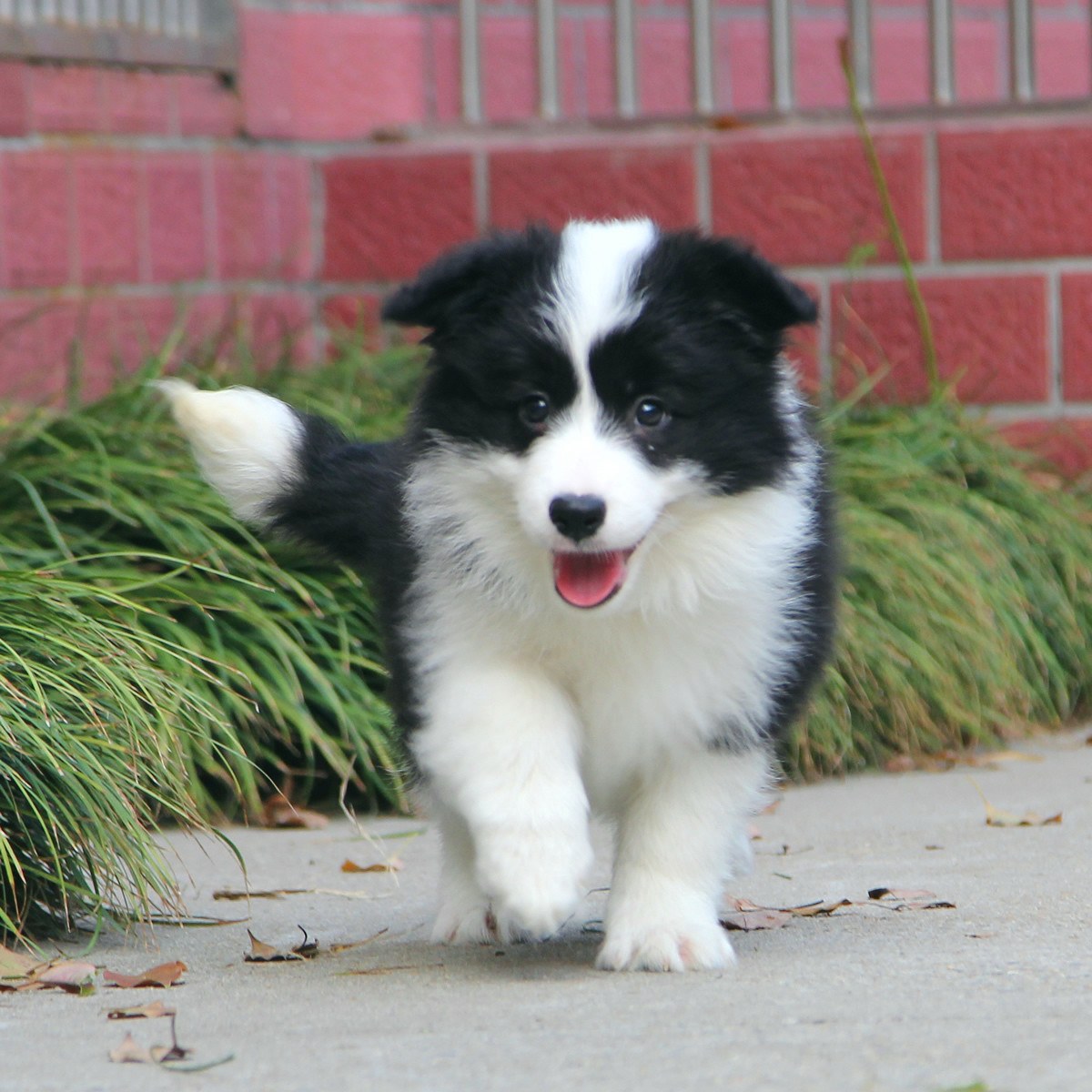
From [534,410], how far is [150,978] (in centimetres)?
103

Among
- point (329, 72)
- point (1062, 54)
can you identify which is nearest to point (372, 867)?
point (329, 72)

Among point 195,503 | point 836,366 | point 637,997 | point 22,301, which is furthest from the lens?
point 836,366

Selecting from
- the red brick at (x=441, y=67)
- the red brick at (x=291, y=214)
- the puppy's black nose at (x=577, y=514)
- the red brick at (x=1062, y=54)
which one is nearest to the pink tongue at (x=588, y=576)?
the puppy's black nose at (x=577, y=514)

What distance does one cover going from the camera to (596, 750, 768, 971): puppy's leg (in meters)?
2.91

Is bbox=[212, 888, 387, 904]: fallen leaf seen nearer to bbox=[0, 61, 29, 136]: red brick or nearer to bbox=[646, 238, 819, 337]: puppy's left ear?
bbox=[646, 238, 819, 337]: puppy's left ear

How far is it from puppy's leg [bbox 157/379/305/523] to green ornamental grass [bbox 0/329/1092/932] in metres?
0.38

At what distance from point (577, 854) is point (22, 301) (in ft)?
11.9

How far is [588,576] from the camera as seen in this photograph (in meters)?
2.91

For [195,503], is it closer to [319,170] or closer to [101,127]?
[101,127]

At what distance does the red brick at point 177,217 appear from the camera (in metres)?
6.34

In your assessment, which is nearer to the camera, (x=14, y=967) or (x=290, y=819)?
(x=14, y=967)

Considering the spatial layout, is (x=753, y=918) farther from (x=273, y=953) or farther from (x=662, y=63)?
(x=662, y=63)

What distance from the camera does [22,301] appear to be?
19.1 feet

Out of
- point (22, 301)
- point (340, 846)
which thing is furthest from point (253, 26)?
point (340, 846)
